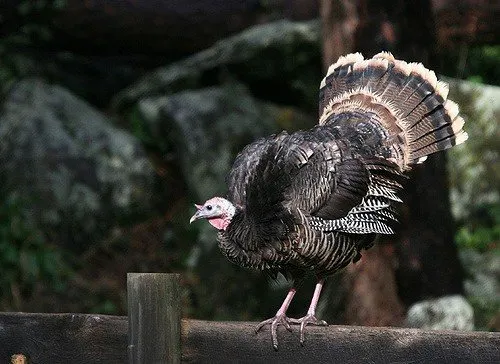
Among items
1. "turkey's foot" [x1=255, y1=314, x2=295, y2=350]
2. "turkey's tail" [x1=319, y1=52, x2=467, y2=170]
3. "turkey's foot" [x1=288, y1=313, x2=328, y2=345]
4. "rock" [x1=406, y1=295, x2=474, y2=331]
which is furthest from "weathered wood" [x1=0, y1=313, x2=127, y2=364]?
"rock" [x1=406, y1=295, x2=474, y2=331]

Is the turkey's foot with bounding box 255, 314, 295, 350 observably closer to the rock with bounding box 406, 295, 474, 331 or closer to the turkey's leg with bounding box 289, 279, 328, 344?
the turkey's leg with bounding box 289, 279, 328, 344

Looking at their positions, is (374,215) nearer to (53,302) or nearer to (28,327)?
(28,327)

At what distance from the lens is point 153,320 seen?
341cm

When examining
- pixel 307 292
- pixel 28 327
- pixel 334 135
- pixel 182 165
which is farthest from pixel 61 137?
pixel 28 327

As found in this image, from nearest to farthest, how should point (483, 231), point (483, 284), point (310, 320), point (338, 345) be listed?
1. point (338, 345)
2. point (310, 320)
3. point (483, 284)
4. point (483, 231)

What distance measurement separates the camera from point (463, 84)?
9.57 m

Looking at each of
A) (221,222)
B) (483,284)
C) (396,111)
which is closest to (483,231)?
(483,284)

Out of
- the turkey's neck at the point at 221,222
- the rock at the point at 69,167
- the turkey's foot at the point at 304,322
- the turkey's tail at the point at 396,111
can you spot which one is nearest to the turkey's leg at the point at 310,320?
the turkey's foot at the point at 304,322

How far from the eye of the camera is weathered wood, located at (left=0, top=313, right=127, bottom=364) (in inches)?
139

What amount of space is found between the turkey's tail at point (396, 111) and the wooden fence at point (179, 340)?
5.43ft

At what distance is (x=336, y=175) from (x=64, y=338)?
1560mm

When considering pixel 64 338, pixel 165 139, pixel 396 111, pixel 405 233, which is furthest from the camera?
pixel 165 139

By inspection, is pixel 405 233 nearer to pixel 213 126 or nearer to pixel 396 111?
pixel 396 111

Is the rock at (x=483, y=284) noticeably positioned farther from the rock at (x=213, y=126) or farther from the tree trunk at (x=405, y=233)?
the rock at (x=213, y=126)
